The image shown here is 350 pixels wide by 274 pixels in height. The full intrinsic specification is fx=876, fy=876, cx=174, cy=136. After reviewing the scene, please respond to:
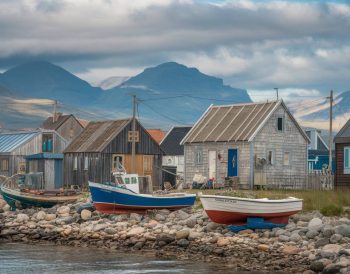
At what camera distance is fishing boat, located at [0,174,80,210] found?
161ft

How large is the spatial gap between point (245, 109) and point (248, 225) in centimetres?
2318

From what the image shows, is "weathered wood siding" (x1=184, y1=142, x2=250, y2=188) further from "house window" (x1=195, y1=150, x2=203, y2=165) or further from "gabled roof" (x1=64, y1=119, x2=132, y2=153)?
"gabled roof" (x1=64, y1=119, x2=132, y2=153)

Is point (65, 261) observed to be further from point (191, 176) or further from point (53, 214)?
point (191, 176)

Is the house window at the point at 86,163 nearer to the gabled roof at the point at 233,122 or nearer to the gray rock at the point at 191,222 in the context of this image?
the gabled roof at the point at 233,122

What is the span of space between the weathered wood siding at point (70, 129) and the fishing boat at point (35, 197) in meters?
31.2

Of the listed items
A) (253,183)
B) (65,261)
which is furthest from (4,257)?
(253,183)

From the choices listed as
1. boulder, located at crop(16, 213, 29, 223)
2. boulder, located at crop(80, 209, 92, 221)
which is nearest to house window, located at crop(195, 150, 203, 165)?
boulder, located at crop(16, 213, 29, 223)

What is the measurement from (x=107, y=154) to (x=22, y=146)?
14569 mm

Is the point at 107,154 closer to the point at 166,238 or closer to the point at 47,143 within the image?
the point at 47,143

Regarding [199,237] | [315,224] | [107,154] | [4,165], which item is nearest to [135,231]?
[199,237]

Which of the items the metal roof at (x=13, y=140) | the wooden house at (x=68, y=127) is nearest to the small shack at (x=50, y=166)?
the metal roof at (x=13, y=140)

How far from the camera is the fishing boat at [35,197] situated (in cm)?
4894

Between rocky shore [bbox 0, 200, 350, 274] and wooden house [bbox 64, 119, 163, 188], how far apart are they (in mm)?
13767

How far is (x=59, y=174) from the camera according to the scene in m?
63.7
